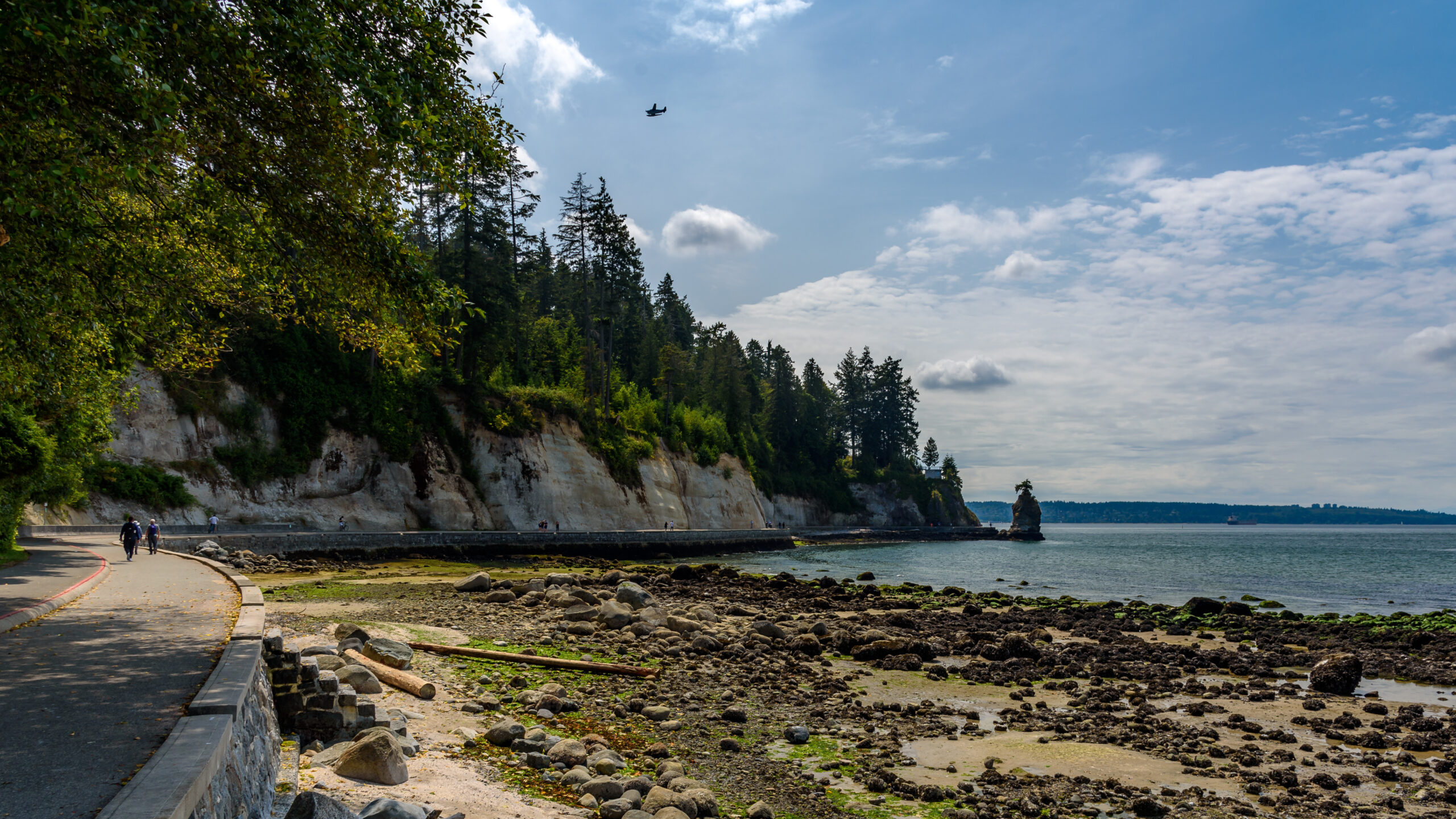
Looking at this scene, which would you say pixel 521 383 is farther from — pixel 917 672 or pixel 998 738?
pixel 998 738

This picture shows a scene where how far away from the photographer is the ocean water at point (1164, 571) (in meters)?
37.3

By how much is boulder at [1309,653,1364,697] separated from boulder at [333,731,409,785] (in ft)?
59.7

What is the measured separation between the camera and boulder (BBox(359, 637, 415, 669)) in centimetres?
1238

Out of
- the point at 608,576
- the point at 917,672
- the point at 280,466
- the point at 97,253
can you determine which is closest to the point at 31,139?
the point at 97,253

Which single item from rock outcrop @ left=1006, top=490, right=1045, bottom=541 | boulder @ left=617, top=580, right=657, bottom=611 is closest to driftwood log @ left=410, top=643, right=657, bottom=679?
boulder @ left=617, top=580, right=657, bottom=611

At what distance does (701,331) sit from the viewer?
117 meters

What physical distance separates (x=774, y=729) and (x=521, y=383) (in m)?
54.4

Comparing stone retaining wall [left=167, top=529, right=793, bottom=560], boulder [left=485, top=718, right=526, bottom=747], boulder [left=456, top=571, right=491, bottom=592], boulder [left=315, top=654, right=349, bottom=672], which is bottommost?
stone retaining wall [left=167, top=529, right=793, bottom=560]

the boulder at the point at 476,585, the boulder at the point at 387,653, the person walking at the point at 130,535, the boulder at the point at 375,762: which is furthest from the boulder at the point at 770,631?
the person walking at the point at 130,535

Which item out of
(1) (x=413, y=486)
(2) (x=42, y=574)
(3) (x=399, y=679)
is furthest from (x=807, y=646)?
(1) (x=413, y=486)

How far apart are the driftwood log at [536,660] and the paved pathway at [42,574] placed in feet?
18.9

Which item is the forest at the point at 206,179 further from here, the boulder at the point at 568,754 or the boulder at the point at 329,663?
the boulder at the point at 568,754

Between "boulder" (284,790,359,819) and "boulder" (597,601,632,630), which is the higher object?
"boulder" (284,790,359,819)

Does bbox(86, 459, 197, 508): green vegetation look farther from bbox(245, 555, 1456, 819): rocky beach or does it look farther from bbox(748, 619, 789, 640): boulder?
bbox(748, 619, 789, 640): boulder
